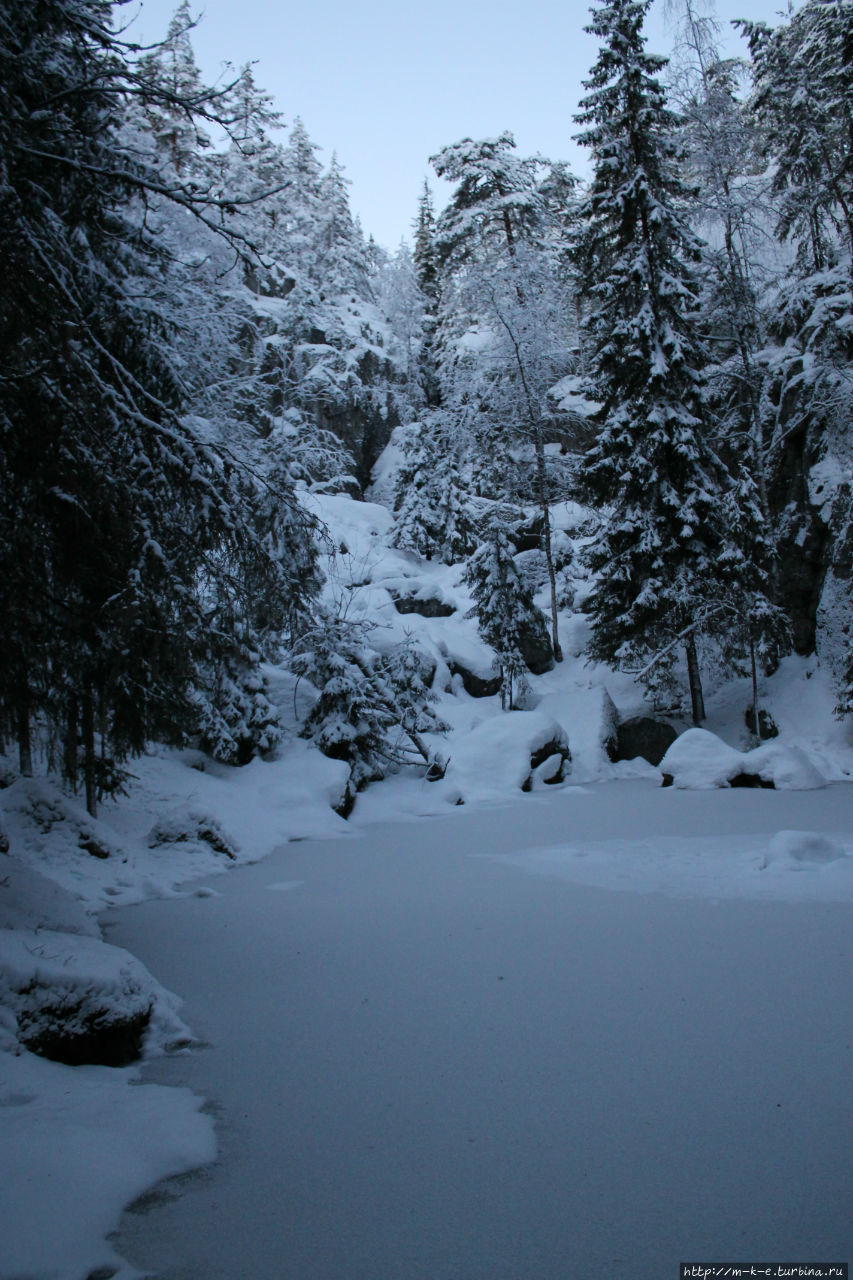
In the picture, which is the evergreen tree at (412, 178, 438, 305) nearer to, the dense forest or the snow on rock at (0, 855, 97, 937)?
the dense forest

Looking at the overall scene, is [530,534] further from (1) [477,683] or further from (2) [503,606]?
(1) [477,683]

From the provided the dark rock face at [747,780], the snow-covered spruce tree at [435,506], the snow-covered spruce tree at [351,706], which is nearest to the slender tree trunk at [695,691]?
the dark rock face at [747,780]

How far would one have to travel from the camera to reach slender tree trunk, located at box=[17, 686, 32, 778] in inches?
163

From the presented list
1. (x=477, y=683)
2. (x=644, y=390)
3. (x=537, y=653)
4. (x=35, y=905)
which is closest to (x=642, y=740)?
(x=537, y=653)

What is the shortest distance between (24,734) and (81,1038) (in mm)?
3819

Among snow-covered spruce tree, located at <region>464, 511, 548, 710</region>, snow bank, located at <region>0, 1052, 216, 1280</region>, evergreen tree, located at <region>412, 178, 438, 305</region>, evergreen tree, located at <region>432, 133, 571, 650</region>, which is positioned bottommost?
snow bank, located at <region>0, 1052, 216, 1280</region>

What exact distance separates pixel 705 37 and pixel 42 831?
1948cm

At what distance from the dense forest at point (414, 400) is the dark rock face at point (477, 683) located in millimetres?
1212

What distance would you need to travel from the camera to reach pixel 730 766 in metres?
10.6

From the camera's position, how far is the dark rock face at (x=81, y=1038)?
277 centimetres

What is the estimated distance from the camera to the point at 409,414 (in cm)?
3256

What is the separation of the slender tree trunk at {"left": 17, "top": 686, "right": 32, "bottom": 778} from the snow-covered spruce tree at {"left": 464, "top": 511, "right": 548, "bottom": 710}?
10.8 m

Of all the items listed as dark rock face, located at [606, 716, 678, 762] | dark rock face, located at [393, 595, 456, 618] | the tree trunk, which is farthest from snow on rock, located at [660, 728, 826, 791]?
Answer: dark rock face, located at [393, 595, 456, 618]

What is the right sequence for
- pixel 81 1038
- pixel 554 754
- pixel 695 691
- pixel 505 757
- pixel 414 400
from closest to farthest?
1. pixel 81 1038
2. pixel 505 757
3. pixel 554 754
4. pixel 695 691
5. pixel 414 400
